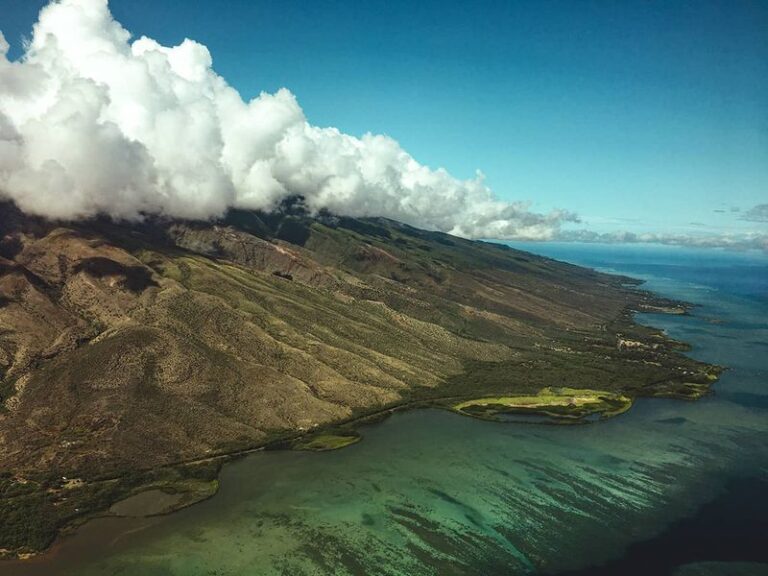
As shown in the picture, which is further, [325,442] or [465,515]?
[325,442]

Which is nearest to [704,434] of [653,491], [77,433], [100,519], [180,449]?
[653,491]

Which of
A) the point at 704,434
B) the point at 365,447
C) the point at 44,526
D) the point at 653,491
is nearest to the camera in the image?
the point at 44,526

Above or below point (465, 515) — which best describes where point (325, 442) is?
below

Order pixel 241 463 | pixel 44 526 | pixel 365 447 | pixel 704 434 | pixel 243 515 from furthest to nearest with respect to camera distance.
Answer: pixel 704 434 → pixel 365 447 → pixel 241 463 → pixel 243 515 → pixel 44 526

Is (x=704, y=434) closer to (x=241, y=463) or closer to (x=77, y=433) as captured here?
(x=241, y=463)

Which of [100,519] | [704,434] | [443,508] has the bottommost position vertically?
[100,519]

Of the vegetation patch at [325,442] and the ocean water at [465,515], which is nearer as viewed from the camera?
the ocean water at [465,515]

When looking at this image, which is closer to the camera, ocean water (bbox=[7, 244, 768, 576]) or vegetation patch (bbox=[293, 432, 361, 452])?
ocean water (bbox=[7, 244, 768, 576])

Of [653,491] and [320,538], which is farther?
[653,491]
